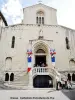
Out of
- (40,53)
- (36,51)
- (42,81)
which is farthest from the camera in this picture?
(36,51)

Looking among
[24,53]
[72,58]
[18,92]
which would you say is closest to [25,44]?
[24,53]

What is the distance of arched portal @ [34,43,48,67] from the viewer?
23.0 m

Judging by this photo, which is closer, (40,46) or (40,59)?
(40,46)

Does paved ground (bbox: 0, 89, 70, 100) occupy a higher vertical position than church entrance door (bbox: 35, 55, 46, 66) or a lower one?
lower

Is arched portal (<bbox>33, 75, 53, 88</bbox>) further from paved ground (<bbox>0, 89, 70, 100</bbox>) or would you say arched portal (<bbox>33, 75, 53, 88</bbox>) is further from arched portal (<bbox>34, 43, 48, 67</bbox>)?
paved ground (<bbox>0, 89, 70, 100</bbox>)

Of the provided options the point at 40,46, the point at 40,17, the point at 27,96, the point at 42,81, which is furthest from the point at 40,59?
the point at 27,96

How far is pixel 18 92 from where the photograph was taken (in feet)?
37.2

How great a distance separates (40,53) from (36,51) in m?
0.66

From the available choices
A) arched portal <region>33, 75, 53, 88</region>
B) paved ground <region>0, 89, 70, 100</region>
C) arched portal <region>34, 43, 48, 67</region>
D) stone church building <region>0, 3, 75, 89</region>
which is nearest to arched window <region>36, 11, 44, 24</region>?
stone church building <region>0, 3, 75, 89</region>

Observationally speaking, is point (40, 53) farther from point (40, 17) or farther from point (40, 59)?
point (40, 17)

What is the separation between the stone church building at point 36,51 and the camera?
20.5 meters

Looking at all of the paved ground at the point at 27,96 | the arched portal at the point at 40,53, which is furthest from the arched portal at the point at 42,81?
the paved ground at the point at 27,96

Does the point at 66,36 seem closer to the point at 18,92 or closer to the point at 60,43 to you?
the point at 60,43

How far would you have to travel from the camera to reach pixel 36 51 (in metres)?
23.4
